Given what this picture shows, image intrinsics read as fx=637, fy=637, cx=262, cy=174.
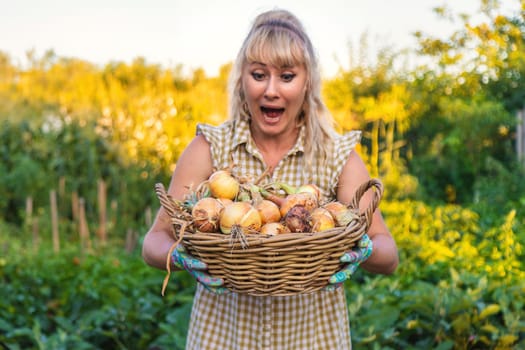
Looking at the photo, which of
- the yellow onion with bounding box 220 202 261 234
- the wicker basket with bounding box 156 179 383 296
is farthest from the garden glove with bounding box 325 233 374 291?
the yellow onion with bounding box 220 202 261 234

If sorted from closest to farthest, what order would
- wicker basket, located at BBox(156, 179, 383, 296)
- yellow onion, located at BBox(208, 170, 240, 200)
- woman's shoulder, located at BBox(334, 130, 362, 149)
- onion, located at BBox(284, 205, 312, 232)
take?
wicker basket, located at BBox(156, 179, 383, 296) < onion, located at BBox(284, 205, 312, 232) < yellow onion, located at BBox(208, 170, 240, 200) < woman's shoulder, located at BBox(334, 130, 362, 149)

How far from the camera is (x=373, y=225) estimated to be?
2.01 metres

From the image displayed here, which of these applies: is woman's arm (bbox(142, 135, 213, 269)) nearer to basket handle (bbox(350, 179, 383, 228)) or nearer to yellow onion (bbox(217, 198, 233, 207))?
yellow onion (bbox(217, 198, 233, 207))

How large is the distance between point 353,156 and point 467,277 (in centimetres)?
159

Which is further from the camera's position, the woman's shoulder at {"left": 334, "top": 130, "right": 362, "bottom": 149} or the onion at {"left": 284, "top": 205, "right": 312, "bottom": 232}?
the woman's shoulder at {"left": 334, "top": 130, "right": 362, "bottom": 149}

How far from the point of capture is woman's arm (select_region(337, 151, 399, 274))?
6.31 feet

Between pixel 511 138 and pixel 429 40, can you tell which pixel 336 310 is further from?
pixel 429 40

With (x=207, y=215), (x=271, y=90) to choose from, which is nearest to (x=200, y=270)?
(x=207, y=215)

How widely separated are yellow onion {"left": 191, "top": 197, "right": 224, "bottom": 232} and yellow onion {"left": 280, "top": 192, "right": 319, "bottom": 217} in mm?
172

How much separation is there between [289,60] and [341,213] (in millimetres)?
507

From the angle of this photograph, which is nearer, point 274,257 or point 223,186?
point 274,257

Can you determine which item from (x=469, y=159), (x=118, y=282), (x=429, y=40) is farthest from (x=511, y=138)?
(x=118, y=282)

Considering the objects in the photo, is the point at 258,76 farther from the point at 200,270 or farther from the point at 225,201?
the point at 200,270

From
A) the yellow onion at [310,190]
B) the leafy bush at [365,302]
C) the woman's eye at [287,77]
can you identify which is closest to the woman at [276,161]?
the woman's eye at [287,77]
